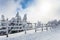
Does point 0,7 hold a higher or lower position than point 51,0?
lower

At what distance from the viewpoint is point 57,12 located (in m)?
25.4

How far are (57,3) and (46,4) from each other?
2320mm

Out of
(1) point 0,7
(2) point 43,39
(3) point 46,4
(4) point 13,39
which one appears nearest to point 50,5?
(3) point 46,4

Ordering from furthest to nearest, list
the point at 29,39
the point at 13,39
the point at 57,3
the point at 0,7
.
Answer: the point at 57,3 → the point at 0,7 → the point at 29,39 → the point at 13,39

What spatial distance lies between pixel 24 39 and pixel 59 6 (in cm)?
1706

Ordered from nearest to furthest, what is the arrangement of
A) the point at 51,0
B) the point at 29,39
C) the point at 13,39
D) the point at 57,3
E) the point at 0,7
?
the point at 13,39
the point at 29,39
the point at 0,7
the point at 51,0
the point at 57,3

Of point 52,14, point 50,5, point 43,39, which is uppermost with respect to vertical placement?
point 50,5

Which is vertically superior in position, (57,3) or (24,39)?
(57,3)

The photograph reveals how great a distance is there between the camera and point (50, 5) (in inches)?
909

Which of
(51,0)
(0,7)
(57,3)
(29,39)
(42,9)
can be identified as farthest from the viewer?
(42,9)

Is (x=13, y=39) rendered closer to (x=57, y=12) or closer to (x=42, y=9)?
(x=42, y=9)

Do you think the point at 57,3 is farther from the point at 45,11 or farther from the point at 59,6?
the point at 45,11

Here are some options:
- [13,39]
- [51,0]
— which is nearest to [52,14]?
[51,0]

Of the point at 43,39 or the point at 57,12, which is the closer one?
the point at 43,39
